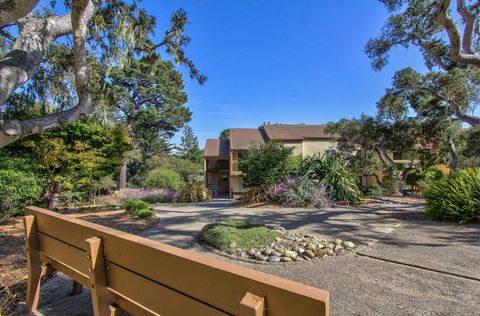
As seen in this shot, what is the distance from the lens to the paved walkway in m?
2.58

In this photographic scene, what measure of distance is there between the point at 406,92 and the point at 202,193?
1164 centimetres

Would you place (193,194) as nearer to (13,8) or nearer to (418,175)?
(13,8)

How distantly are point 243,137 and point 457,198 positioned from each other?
825 inches

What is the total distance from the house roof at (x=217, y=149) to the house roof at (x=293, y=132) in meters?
4.55

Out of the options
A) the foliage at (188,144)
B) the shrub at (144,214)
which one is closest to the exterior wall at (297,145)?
the shrub at (144,214)

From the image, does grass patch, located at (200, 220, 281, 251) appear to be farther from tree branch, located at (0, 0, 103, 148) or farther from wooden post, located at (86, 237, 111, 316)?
tree branch, located at (0, 0, 103, 148)

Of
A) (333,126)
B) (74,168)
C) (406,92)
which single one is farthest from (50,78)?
(333,126)

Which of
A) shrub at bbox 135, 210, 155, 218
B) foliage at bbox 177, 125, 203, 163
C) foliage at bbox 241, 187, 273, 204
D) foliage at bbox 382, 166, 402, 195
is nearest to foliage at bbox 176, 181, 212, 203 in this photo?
foliage at bbox 241, 187, 273, 204

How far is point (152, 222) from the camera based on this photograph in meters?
6.52

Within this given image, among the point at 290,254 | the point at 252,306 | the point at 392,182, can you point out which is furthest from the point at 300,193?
the point at 392,182

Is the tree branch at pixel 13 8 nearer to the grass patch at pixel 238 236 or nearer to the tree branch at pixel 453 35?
the grass patch at pixel 238 236

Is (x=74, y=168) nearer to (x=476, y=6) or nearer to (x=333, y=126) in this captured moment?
(x=476, y=6)

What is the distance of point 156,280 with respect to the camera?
5.06ft

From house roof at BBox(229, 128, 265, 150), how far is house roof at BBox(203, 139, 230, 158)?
2.07m
